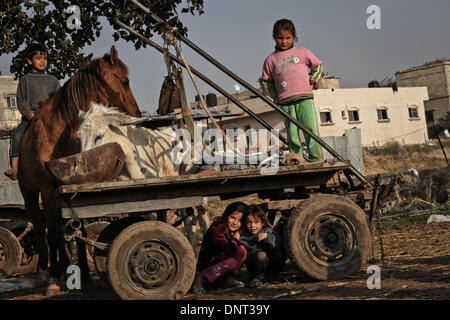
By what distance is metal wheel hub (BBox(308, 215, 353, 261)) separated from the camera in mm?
4973

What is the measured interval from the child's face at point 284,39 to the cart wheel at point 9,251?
433 centimetres

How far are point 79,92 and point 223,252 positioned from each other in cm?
221

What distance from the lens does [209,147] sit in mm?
6387

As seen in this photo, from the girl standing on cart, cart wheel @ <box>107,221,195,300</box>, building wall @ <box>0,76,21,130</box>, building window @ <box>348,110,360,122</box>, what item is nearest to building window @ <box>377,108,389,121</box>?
building window @ <box>348,110,360,122</box>

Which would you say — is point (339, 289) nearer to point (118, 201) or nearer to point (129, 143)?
point (118, 201)

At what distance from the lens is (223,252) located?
5.21 metres

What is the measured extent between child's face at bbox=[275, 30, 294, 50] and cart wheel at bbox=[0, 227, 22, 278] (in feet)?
14.2

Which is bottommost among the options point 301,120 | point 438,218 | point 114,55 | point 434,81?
point 438,218

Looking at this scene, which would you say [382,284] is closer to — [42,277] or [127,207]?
[127,207]

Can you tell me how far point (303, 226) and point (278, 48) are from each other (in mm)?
2292

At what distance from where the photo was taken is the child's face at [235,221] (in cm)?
527

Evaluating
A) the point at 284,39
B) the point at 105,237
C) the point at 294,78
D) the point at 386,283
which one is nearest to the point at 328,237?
the point at 386,283

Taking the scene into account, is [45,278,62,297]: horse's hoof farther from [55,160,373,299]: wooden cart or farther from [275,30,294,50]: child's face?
[275,30,294,50]: child's face
